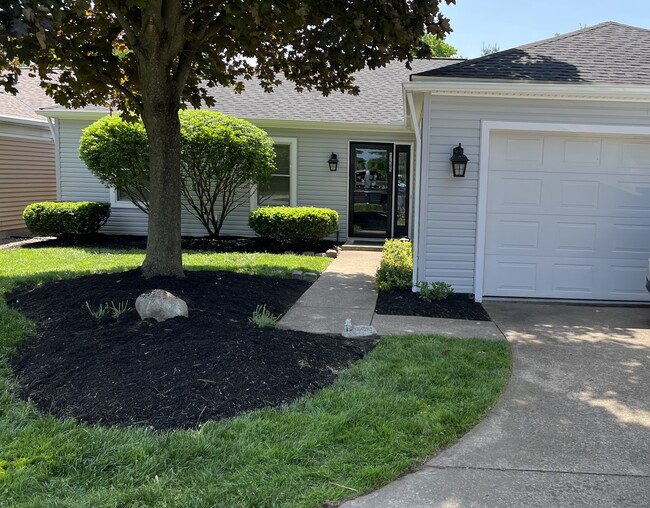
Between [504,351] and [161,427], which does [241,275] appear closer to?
[504,351]

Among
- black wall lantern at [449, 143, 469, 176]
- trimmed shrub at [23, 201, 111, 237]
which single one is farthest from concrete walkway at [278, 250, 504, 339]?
trimmed shrub at [23, 201, 111, 237]

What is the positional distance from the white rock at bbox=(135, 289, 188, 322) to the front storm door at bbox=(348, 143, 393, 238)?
26.8ft

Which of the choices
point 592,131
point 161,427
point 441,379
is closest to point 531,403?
point 441,379

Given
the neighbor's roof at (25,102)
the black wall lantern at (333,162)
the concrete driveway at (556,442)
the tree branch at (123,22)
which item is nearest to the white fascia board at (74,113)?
the neighbor's roof at (25,102)

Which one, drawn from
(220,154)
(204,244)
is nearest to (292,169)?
(220,154)

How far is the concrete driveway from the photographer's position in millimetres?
2918

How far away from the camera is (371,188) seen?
13180mm

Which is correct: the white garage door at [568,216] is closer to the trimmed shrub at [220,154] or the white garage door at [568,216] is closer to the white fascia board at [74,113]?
the trimmed shrub at [220,154]

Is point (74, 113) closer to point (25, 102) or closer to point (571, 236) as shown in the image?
point (25, 102)

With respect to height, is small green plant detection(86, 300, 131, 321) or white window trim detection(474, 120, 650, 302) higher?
white window trim detection(474, 120, 650, 302)

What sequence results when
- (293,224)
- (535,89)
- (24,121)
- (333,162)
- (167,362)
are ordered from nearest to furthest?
(167,362)
(535,89)
(293,224)
(333,162)
(24,121)

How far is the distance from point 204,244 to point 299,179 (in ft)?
8.97

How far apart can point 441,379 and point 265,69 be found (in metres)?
6.21

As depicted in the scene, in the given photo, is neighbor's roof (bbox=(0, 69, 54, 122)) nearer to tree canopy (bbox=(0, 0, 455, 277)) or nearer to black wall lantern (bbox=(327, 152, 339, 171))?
tree canopy (bbox=(0, 0, 455, 277))
